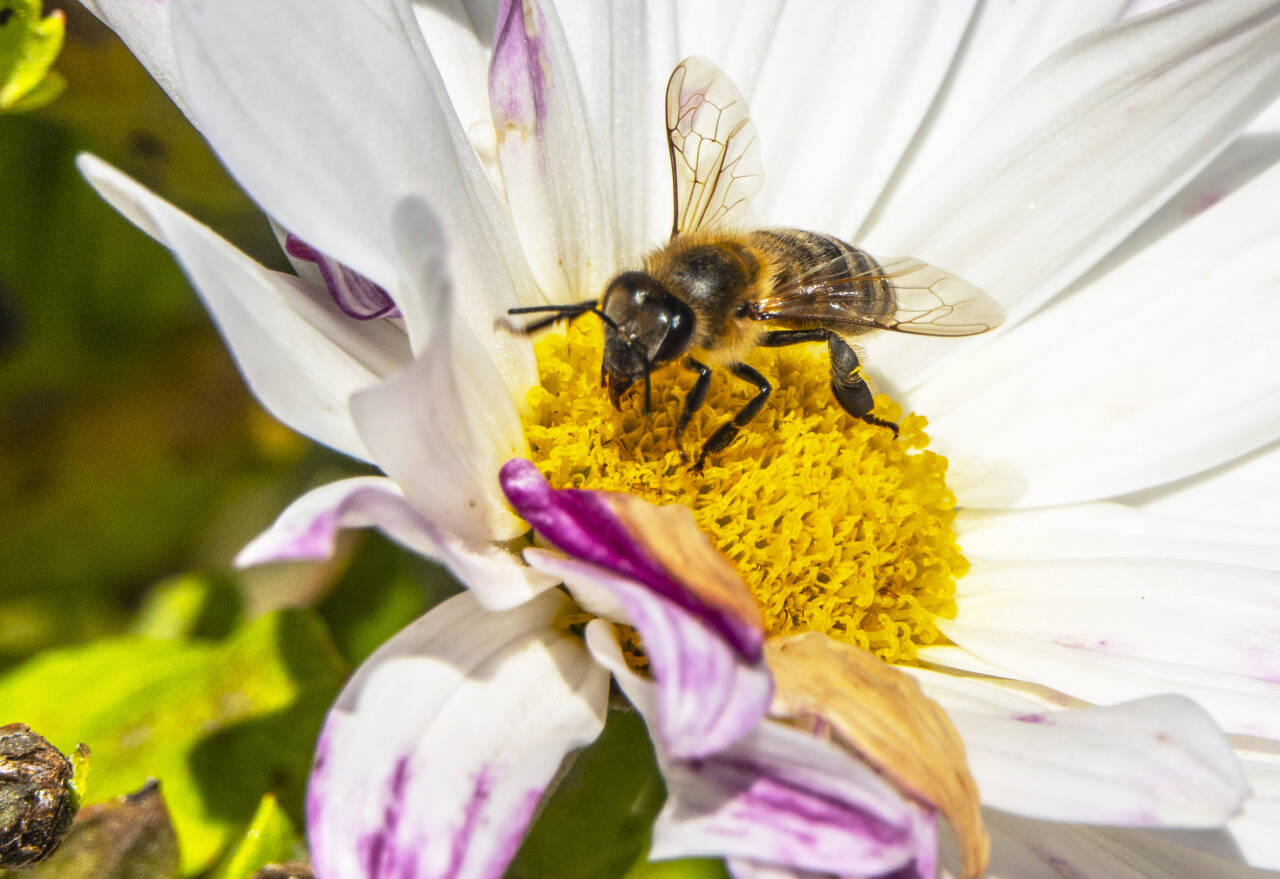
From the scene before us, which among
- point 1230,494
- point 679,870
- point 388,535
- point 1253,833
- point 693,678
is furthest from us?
point 1230,494

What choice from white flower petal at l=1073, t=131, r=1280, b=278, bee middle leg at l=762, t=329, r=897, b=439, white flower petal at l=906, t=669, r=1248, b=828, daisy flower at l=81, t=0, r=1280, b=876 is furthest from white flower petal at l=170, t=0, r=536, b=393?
white flower petal at l=1073, t=131, r=1280, b=278

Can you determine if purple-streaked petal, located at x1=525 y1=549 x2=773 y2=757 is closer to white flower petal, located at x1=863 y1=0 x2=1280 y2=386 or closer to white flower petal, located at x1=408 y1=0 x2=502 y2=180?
white flower petal, located at x1=408 y1=0 x2=502 y2=180

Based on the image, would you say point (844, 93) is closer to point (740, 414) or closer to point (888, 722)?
point (740, 414)

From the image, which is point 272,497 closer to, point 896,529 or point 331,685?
point 331,685

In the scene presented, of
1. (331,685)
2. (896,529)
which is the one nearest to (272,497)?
(331,685)

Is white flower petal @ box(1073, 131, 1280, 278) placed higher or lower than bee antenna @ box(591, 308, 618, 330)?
higher

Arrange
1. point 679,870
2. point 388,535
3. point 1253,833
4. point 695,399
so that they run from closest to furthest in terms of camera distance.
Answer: point 388,535
point 1253,833
point 695,399
point 679,870

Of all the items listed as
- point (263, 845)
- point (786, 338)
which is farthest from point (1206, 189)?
point (263, 845)
